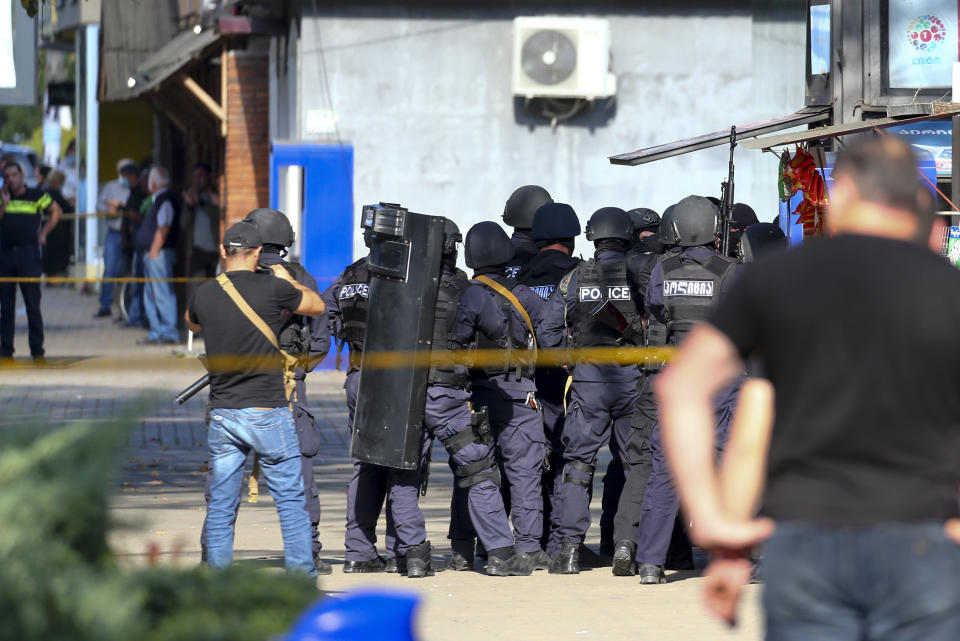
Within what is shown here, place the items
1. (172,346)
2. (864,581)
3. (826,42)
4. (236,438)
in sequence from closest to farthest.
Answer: (864,581) → (236,438) → (826,42) → (172,346)

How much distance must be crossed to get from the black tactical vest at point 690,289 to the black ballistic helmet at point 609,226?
0.67 meters

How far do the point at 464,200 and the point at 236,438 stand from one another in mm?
10924

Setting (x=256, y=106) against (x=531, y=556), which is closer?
(x=531, y=556)

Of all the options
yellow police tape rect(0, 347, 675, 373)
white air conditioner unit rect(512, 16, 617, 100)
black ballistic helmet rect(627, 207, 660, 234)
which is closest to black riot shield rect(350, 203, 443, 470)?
yellow police tape rect(0, 347, 675, 373)

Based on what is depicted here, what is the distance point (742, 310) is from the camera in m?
3.26

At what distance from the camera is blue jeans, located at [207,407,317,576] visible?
7.00m

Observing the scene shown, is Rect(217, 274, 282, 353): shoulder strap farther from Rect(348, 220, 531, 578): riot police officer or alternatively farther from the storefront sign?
the storefront sign

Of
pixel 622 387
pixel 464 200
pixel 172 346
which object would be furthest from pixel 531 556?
pixel 172 346

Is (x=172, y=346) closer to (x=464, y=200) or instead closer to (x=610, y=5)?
(x=464, y=200)

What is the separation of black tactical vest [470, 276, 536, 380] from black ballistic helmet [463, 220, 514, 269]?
0.57ft

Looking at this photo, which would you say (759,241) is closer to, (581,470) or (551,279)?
(551,279)

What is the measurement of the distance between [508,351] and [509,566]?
1087mm

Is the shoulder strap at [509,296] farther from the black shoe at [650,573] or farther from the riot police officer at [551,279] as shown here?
the black shoe at [650,573]

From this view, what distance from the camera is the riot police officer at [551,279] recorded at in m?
8.91
